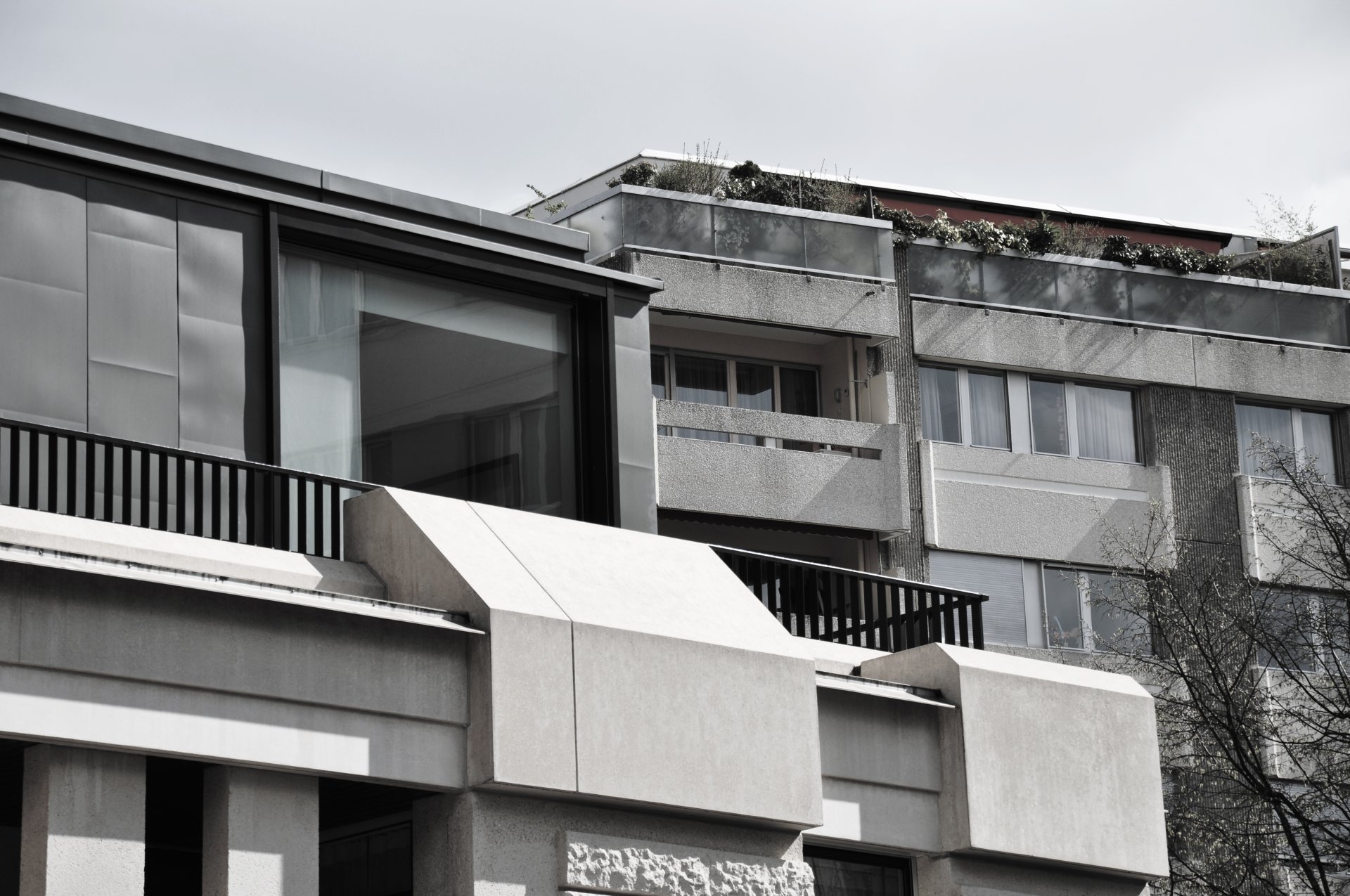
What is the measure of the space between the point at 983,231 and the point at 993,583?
5790mm

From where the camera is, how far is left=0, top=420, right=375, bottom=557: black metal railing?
43.9ft

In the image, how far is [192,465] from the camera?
1452 centimetres

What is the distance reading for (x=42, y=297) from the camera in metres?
14.3

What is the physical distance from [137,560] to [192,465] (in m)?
1.95

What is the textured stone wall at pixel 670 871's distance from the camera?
13469 mm

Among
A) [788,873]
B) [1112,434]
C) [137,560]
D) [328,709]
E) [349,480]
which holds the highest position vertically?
[1112,434]

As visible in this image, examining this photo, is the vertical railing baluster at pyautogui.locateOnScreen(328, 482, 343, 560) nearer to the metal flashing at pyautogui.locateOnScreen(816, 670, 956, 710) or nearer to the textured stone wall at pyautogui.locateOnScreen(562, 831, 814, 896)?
the textured stone wall at pyautogui.locateOnScreen(562, 831, 814, 896)

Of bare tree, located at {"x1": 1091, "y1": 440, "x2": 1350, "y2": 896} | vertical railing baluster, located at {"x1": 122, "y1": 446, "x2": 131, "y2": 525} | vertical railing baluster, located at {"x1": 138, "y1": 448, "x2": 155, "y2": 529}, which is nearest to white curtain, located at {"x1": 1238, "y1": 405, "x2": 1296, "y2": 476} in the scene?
bare tree, located at {"x1": 1091, "y1": 440, "x2": 1350, "y2": 896}

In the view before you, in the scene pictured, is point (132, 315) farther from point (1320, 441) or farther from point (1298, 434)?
point (1320, 441)

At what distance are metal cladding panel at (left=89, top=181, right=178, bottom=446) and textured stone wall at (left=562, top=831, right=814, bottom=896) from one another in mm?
4217

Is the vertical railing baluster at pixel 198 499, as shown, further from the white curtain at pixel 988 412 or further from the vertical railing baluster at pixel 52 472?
the white curtain at pixel 988 412

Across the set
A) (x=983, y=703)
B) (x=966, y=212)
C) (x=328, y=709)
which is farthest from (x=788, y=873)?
(x=966, y=212)

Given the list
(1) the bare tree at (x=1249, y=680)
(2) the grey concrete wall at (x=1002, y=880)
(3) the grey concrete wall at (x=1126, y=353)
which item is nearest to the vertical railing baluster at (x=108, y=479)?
(2) the grey concrete wall at (x=1002, y=880)

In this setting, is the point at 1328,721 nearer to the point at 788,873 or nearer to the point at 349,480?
the point at 788,873
